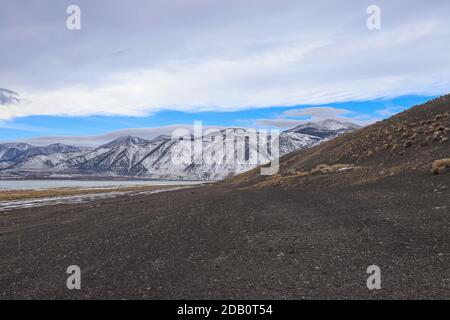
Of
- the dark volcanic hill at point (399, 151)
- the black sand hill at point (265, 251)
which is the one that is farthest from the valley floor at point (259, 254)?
the dark volcanic hill at point (399, 151)

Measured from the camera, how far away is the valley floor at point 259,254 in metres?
10.2

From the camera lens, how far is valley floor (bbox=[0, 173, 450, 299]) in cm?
1024

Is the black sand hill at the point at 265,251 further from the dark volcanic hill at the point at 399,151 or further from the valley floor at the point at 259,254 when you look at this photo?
the dark volcanic hill at the point at 399,151

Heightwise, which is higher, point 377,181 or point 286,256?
point 377,181

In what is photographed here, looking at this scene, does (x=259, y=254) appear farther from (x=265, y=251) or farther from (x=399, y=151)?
(x=399, y=151)

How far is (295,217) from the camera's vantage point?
68.4 ft

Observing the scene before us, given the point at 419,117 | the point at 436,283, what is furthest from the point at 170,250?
the point at 419,117

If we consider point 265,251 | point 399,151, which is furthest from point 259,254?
point 399,151

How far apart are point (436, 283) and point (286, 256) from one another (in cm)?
477

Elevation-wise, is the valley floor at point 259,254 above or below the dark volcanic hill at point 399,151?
below

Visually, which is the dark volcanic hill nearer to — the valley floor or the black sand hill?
the black sand hill

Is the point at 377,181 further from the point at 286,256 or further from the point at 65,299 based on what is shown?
the point at 65,299

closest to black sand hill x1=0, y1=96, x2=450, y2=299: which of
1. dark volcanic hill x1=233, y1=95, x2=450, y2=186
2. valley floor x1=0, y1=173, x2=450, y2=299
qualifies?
valley floor x1=0, y1=173, x2=450, y2=299

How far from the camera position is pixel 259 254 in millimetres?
13734
